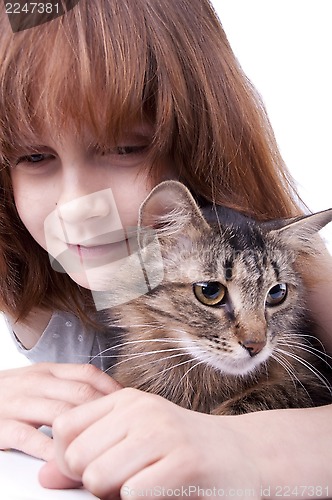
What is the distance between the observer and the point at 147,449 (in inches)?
27.5

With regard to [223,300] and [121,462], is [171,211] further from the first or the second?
[121,462]

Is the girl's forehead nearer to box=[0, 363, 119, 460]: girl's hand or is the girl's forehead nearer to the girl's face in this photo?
the girl's face

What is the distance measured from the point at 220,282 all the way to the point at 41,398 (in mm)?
253

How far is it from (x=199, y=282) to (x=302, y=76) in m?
0.35

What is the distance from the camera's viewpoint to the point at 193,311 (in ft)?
2.63

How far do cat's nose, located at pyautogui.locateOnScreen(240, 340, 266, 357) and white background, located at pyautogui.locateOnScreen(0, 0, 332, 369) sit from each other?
25 centimetres

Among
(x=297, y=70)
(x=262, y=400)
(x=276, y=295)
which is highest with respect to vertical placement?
(x=297, y=70)

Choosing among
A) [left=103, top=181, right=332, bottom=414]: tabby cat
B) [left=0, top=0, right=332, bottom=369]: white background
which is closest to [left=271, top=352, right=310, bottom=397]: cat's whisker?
[left=103, top=181, right=332, bottom=414]: tabby cat

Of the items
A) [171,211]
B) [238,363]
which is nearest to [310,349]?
[238,363]

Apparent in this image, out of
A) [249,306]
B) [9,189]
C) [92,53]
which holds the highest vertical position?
[92,53]

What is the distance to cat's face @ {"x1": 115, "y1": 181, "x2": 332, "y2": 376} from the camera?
0.79m

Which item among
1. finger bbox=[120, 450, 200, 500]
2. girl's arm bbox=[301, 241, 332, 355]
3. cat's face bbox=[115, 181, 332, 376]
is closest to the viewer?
finger bbox=[120, 450, 200, 500]

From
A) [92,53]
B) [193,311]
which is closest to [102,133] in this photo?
[92,53]

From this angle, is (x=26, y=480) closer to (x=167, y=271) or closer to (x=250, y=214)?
(x=167, y=271)
